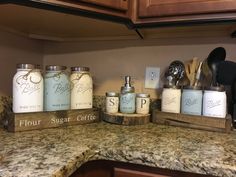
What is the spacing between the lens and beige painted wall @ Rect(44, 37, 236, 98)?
118 cm

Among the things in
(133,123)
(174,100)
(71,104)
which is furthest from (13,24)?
(174,100)

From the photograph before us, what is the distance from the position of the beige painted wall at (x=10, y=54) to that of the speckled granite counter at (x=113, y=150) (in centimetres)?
34

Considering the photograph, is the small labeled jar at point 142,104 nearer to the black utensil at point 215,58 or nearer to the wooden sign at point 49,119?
the wooden sign at point 49,119

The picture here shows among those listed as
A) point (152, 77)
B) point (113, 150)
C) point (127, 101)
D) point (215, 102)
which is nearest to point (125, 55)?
point (152, 77)

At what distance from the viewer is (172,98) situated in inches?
42.1

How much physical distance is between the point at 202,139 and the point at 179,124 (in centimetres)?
19

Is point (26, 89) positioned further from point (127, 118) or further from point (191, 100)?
point (191, 100)

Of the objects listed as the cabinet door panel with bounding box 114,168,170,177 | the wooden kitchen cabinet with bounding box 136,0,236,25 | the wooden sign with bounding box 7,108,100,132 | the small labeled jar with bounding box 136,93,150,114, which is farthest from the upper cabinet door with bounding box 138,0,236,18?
the cabinet door panel with bounding box 114,168,170,177

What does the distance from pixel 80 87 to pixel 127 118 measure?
0.81 ft

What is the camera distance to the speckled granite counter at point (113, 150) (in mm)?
592

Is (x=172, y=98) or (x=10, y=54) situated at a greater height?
(x=10, y=54)

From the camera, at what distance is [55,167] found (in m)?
0.56

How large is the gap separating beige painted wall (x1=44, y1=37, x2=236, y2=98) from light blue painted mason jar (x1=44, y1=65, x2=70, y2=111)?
0.37m

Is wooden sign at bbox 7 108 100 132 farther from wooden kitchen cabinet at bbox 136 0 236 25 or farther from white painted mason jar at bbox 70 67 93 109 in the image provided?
wooden kitchen cabinet at bbox 136 0 236 25
